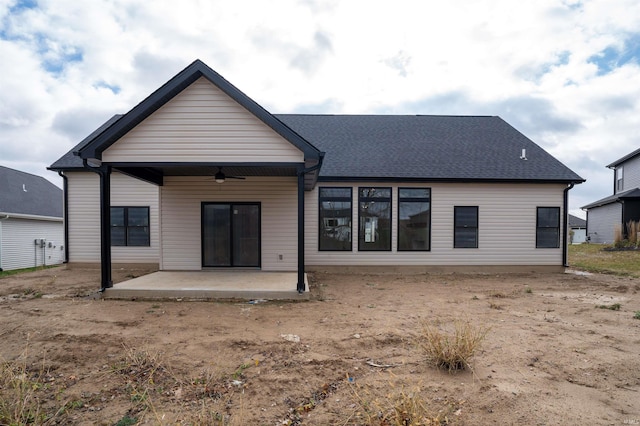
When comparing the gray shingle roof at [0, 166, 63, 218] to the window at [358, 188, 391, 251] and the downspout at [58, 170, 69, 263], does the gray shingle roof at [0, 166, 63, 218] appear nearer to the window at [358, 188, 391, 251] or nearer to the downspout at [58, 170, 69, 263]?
the downspout at [58, 170, 69, 263]

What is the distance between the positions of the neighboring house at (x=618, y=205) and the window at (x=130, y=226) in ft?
89.6

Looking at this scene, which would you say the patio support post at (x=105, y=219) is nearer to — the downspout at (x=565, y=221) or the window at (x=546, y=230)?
the window at (x=546, y=230)

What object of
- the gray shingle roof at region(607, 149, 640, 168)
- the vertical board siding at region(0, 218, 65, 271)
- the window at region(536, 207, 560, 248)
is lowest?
the vertical board siding at region(0, 218, 65, 271)

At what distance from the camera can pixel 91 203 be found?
41.2ft

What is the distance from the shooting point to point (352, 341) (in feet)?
16.3

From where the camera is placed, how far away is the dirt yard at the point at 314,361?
3061 mm

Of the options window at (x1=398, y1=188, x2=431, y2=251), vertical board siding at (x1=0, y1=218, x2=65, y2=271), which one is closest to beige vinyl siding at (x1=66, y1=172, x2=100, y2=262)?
vertical board siding at (x1=0, y1=218, x2=65, y2=271)

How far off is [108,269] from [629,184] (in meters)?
35.4

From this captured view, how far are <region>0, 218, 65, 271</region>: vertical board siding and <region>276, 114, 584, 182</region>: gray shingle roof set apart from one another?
52.4 feet

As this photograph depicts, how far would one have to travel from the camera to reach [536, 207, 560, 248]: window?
12.3 m

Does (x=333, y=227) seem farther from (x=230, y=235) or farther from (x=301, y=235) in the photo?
(x=301, y=235)

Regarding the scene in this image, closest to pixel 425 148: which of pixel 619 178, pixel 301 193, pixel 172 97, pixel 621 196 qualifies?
pixel 301 193

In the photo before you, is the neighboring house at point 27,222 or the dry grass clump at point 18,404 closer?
the dry grass clump at point 18,404

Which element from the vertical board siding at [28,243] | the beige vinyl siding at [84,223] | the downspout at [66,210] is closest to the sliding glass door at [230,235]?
the beige vinyl siding at [84,223]
